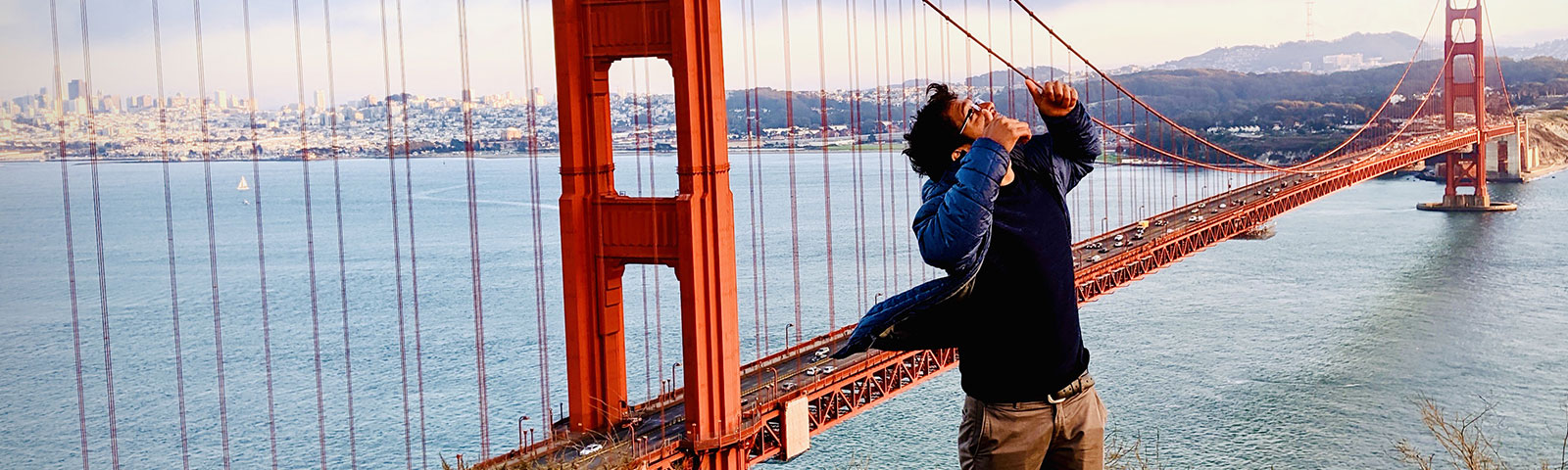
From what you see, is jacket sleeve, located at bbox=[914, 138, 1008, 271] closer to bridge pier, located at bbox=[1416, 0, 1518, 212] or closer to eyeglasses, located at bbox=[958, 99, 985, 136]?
eyeglasses, located at bbox=[958, 99, 985, 136]

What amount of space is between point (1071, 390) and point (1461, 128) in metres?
43.2

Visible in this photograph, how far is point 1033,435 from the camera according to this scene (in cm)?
157

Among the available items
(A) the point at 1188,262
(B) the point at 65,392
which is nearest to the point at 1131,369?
(A) the point at 1188,262

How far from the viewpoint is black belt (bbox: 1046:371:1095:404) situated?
1562mm

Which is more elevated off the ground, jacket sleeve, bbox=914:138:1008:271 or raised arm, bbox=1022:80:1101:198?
raised arm, bbox=1022:80:1101:198

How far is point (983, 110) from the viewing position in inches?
62.8

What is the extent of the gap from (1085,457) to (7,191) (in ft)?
172

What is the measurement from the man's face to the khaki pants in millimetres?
313

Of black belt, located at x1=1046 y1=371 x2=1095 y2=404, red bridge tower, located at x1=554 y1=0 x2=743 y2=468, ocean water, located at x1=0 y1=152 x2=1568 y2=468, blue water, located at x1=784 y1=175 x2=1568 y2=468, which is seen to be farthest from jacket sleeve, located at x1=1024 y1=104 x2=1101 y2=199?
red bridge tower, located at x1=554 y1=0 x2=743 y2=468

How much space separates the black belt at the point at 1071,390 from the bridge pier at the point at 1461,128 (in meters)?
37.2

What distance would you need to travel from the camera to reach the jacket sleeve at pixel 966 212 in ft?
4.44

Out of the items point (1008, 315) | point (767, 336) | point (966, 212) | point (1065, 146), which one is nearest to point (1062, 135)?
point (1065, 146)

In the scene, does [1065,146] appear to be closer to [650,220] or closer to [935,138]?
[935,138]

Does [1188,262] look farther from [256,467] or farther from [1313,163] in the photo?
[256,467]
